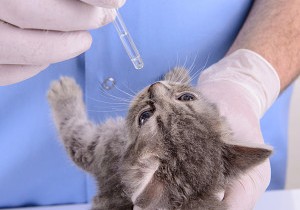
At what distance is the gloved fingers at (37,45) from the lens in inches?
34.6

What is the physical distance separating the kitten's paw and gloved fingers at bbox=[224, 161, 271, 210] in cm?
62

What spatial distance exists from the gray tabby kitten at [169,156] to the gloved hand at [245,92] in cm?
12

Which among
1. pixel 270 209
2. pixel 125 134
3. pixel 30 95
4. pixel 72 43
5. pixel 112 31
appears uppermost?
pixel 72 43

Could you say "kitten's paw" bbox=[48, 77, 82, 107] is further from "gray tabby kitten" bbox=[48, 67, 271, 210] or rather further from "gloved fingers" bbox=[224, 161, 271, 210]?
"gloved fingers" bbox=[224, 161, 271, 210]

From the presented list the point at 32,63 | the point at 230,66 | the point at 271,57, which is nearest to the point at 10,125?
the point at 32,63

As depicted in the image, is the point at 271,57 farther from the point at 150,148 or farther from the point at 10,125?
the point at 10,125

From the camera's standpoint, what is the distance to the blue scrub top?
1.20 m

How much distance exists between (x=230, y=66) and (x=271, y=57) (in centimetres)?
14

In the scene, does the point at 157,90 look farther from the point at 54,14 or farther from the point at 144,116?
the point at 54,14

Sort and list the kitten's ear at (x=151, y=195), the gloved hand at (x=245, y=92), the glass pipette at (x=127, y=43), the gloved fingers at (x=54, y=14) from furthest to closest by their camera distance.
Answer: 1. the gloved hand at (x=245, y=92)
2. the glass pipette at (x=127, y=43)
3. the gloved fingers at (x=54, y=14)
4. the kitten's ear at (x=151, y=195)

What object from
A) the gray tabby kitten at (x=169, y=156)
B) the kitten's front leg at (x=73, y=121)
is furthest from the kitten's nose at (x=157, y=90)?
the kitten's front leg at (x=73, y=121)

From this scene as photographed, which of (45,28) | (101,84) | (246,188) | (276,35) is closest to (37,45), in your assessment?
(45,28)

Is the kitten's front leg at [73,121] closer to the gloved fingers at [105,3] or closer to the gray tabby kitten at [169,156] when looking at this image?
the gray tabby kitten at [169,156]

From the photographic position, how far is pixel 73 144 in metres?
1.24
